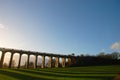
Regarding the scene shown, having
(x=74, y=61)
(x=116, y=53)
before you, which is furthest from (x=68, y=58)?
(x=116, y=53)

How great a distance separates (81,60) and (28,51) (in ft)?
76.3

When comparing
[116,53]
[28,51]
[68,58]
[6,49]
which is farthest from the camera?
[116,53]

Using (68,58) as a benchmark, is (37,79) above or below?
below

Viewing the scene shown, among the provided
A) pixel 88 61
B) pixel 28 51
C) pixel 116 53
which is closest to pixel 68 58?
pixel 88 61

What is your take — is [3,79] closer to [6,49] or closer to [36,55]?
[6,49]

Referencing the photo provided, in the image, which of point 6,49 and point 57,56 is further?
point 57,56

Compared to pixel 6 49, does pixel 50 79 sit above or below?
below

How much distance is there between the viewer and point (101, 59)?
73875 mm

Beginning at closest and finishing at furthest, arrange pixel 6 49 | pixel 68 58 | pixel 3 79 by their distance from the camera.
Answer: pixel 3 79
pixel 6 49
pixel 68 58

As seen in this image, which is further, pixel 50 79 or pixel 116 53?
pixel 116 53

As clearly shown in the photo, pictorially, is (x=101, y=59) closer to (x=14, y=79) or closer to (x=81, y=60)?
(x=81, y=60)

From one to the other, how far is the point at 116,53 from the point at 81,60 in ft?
234

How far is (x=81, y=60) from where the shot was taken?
71250 millimetres

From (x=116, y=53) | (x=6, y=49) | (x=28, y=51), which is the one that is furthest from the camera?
(x=116, y=53)
